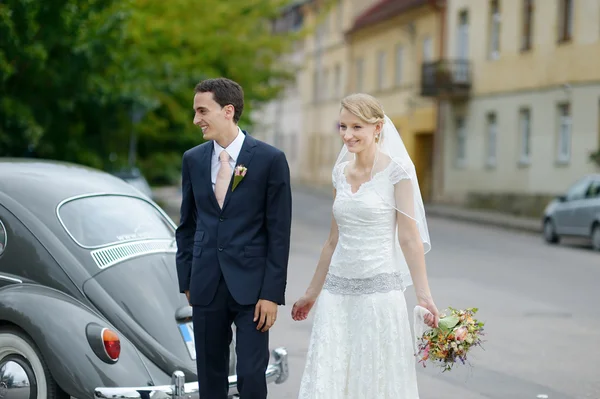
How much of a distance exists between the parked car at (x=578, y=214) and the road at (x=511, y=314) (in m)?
0.42

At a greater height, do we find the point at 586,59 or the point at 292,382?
the point at 586,59

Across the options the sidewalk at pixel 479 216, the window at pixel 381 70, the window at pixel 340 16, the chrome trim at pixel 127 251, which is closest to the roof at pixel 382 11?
the window at pixel 381 70

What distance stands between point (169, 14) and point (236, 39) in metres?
2.71

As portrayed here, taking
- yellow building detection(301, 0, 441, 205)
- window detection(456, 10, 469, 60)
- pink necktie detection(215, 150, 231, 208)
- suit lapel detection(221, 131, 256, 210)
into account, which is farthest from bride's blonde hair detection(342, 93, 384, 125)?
window detection(456, 10, 469, 60)

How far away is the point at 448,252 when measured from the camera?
20.2 meters

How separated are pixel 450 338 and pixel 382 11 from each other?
146ft

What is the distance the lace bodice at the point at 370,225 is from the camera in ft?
16.5

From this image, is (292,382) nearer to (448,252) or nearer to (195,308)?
(195,308)

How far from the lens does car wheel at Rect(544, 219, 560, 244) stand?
79.3 ft

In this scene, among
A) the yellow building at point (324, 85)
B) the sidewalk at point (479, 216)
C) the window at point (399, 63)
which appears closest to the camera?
the sidewalk at point (479, 216)

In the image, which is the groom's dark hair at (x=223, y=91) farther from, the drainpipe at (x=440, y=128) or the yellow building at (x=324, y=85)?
the yellow building at (x=324, y=85)

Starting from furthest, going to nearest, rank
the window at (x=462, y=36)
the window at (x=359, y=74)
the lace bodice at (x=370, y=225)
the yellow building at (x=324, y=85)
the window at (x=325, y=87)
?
the window at (x=325, y=87) < the yellow building at (x=324, y=85) < the window at (x=359, y=74) < the window at (x=462, y=36) < the lace bodice at (x=370, y=225)

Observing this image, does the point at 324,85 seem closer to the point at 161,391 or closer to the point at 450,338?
the point at 161,391

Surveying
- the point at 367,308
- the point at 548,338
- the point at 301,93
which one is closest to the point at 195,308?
the point at 367,308
